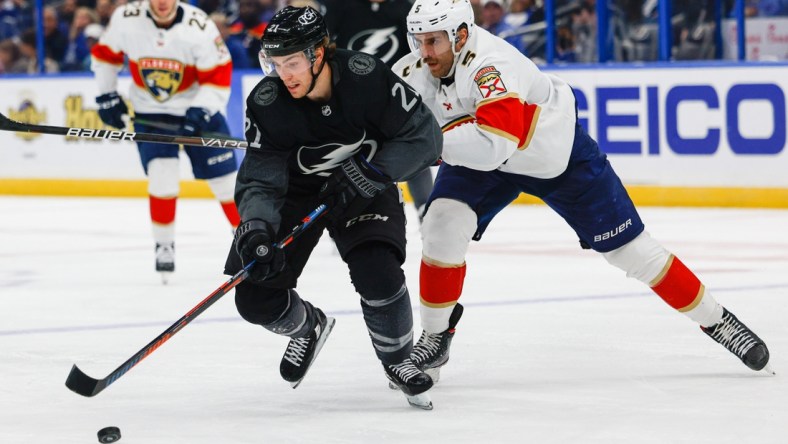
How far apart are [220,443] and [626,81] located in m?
5.58

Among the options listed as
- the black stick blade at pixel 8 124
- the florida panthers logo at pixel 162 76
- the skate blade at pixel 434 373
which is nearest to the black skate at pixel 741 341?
the skate blade at pixel 434 373

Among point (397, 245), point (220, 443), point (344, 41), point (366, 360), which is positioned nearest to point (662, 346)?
point (366, 360)

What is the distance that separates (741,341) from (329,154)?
118 cm

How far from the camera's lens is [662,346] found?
416cm

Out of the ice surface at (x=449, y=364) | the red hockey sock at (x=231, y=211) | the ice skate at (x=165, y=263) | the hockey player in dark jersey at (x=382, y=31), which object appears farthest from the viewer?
the hockey player in dark jersey at (x=382, y=31)

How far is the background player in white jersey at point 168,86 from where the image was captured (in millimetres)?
6035

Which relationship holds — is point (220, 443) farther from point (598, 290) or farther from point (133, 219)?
point (133, 219)

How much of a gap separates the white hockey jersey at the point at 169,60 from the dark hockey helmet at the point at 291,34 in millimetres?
2803

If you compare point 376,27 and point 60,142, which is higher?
point 376,27

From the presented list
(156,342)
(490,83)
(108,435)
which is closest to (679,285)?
(490,83)

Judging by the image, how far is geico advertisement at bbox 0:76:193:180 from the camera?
32.8ft

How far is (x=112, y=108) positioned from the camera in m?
6.14

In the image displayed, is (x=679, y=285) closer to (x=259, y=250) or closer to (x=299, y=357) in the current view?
(x=299, y=357)

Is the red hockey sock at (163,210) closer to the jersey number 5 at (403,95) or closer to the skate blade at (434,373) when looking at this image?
the skate blade at (434,373)
